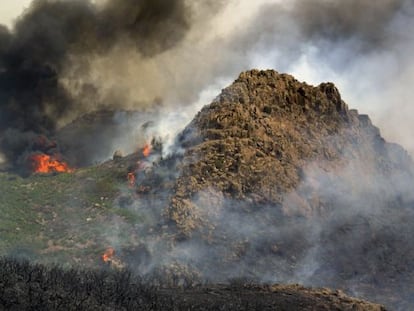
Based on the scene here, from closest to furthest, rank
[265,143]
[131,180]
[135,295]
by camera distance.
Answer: [135,295] → [265,143] → [131,180]

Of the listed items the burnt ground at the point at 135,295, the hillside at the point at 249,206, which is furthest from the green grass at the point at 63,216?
the burnt ground at the point at 135,295

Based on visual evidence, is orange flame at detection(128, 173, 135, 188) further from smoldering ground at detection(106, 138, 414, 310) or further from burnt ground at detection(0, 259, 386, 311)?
burnt ground at detection(0, 259, 386, 311)

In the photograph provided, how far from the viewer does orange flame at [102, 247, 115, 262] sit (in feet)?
459

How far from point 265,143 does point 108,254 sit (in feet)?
157

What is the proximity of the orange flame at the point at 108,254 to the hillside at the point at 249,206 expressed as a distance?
41.2 inches

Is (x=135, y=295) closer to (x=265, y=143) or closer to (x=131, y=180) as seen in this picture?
(x=265, y=143)

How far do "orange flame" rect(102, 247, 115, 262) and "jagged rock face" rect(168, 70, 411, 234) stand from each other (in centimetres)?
1465

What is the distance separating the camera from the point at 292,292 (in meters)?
110

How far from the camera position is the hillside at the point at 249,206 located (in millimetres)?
140375

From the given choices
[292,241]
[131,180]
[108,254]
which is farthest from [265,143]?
[108,254]

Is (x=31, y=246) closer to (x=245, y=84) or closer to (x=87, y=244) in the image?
(x=87, y=244)

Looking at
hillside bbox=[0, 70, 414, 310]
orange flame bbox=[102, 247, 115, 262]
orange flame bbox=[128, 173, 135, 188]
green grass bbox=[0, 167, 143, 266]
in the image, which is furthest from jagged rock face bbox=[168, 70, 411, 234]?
orange flame bbox=[128, 173, 135, 188]

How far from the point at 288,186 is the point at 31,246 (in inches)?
2377

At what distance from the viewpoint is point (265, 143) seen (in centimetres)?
16525
